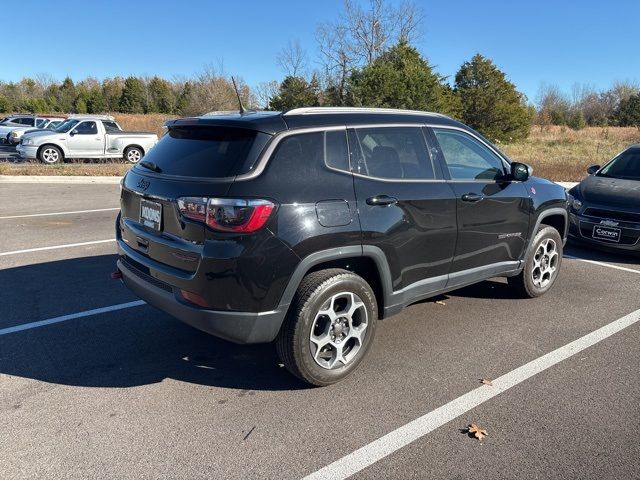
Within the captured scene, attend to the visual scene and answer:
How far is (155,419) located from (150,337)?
48.4 inches

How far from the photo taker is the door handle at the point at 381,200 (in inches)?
141

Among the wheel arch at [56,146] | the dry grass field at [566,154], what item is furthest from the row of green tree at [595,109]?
the wheel arch at [56,146]

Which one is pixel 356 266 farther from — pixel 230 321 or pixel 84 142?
pixel 84 142

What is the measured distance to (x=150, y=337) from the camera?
427cm

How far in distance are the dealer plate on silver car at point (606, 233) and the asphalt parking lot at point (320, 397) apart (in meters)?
1.97

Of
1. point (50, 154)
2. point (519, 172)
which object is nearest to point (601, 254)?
point (519, 172)

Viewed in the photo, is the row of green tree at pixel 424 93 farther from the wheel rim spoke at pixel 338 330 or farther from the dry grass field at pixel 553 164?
the wheel rim spoke at pixel 338 330

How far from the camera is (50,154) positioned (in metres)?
17.8

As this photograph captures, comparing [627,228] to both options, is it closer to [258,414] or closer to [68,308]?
[258,414]

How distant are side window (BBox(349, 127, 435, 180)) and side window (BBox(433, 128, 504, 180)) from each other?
266mm

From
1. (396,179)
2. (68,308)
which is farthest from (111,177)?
(396,179)

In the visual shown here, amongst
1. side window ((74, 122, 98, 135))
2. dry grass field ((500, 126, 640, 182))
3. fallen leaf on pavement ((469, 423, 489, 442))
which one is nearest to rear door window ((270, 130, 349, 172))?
fallen leaf on pavement ((469, 423, 489, 442))

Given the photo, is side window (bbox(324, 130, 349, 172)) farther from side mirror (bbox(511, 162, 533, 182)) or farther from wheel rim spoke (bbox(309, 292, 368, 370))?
side mirror (bbox(511, 162, 533, 182))

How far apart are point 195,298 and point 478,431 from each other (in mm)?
1897
